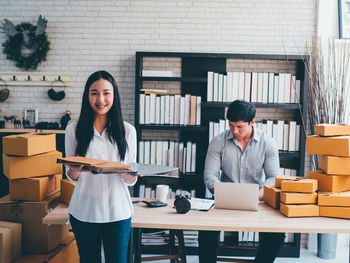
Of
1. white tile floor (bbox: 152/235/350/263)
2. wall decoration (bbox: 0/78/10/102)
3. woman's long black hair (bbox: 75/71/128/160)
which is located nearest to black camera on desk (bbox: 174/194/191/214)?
woman's long black hair (bbox: 75/71/128/160)

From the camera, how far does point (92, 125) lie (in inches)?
74.8

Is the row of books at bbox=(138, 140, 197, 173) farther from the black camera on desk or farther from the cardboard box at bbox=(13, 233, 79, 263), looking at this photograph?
the black camera on desk

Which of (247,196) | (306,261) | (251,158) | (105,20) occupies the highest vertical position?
(105,20)

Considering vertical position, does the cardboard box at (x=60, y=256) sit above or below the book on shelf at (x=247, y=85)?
below

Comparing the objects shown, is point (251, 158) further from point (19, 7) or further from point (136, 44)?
point (19, 7)

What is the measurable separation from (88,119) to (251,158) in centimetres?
145

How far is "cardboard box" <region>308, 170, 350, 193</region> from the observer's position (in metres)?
2.28

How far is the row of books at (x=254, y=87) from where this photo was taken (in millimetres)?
3633

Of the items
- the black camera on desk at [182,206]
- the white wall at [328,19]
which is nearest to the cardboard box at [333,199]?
the black camera on desk at [182,206]

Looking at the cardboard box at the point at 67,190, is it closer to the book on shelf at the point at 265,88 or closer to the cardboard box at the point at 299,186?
the cardboard box at the point at 299,186

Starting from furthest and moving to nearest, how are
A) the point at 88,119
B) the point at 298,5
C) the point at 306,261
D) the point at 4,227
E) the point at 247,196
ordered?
1. the point at 298,5
2. the point at 306,261
3. the point at 4,227
4. the point at 247,196
5. the point at 88,119

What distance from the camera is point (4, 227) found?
8.26 feet

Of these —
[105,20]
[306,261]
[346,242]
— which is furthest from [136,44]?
[346,242]

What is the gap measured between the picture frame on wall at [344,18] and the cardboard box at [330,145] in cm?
198
